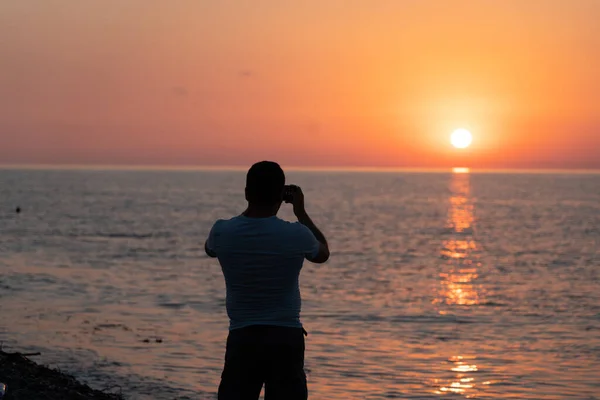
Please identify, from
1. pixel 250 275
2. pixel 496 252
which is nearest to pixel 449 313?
pixel 250 275

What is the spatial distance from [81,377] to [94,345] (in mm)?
2561

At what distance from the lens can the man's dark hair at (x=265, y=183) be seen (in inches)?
190

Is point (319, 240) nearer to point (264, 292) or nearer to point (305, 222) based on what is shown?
point (305, 222)

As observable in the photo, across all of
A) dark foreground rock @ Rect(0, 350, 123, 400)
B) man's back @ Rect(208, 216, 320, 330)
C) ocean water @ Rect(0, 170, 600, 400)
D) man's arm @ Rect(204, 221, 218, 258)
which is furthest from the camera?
ocean water @ Rect(0, 170, 600, 400)

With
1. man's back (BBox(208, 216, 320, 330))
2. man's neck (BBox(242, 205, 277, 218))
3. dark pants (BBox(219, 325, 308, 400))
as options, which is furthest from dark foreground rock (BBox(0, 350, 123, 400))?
man's neck (BBox(242, 205, 277, 218))

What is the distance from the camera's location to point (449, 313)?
21609 millimetres

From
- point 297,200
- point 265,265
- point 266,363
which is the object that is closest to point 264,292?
point 265,265

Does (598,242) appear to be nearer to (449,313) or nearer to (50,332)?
(449,313)

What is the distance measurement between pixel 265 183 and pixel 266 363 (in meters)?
0.96

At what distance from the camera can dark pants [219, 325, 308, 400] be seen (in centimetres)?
480

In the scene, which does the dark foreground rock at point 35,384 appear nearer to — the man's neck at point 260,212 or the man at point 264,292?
the man at point 264,292

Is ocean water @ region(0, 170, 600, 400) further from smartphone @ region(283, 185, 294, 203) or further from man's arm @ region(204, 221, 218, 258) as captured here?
smartphone @ region(283, 185, 294, 203)

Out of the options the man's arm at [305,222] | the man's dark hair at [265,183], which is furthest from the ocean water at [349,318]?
the man's dark hair at [265,183]

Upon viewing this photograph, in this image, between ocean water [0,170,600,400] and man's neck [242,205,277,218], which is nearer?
man's neck [242,205,277,218]
